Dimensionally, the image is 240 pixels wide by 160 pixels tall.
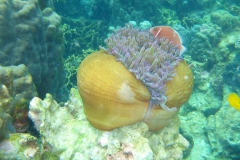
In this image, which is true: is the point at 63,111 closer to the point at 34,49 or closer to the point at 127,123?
the point at 127,123

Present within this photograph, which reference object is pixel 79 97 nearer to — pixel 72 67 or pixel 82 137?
pixel 82 137

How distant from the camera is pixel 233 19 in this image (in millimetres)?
9172

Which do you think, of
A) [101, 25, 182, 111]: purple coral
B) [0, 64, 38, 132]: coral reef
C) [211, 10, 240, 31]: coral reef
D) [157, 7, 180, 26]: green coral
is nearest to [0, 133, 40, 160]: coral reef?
[0, 64, 38, 132]: coral reef

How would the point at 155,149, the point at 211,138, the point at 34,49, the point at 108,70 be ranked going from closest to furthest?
the point at 108,70, the point at 155,149, the point at 34,49, the point at 211,138

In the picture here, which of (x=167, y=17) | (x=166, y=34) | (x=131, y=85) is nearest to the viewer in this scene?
(x=131, y=85)

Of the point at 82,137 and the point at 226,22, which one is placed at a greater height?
the point at 82,137

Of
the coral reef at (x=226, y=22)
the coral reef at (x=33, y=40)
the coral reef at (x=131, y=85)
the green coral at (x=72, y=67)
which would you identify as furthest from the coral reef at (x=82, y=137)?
Answer: the coral reef at (x=226, y=22)

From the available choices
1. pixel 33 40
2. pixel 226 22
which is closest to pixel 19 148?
pixel 33 40

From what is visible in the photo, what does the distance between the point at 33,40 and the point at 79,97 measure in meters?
1.47

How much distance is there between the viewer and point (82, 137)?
2.85 meters

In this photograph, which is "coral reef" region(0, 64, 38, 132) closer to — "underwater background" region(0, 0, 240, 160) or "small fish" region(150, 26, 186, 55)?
"underwater background" region(0, 0, 240, 160)

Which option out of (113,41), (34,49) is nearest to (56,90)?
(34,49)

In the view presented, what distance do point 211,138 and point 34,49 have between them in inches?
189

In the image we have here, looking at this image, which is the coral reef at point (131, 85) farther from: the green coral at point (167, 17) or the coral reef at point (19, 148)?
the green coral at point (167, 17)
